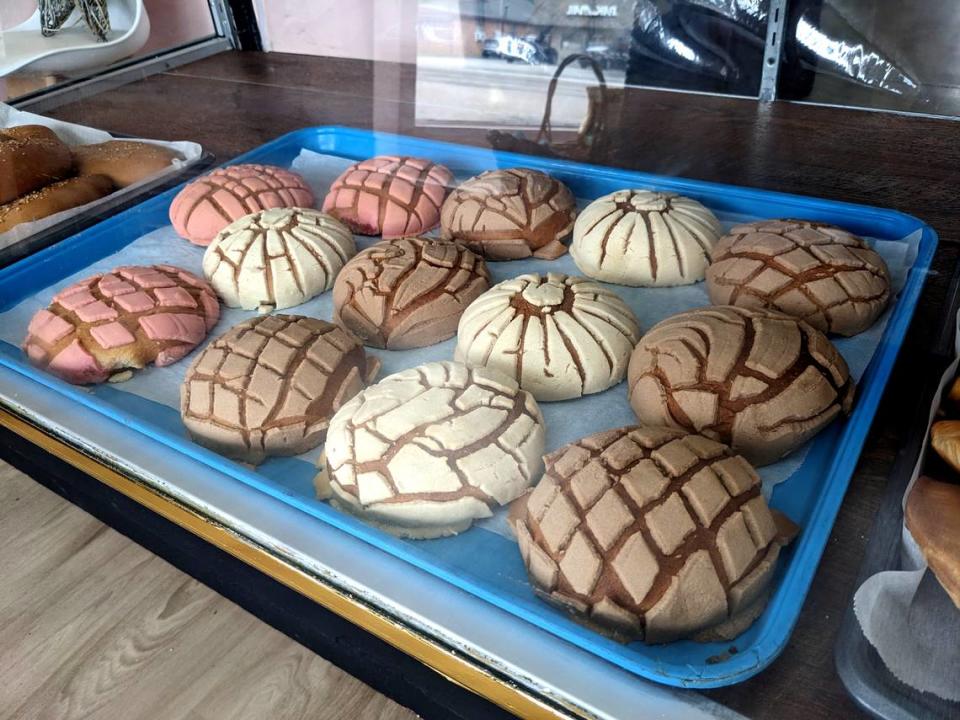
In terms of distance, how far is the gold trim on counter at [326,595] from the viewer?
0.82 meters

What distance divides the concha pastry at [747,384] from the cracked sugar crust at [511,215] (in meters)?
0.48

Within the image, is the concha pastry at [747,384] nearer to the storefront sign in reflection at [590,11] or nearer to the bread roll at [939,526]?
the bread roll at [939,526]

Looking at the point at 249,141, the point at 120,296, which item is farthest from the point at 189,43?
the point at 120,296

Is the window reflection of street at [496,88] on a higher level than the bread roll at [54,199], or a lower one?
higher

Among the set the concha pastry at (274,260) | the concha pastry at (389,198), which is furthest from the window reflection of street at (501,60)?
the concha pastry at (274,260)

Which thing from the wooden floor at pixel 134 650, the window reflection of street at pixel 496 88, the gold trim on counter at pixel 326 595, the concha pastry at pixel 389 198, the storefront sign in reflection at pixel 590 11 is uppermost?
the storefront sign in reflection at pixel 590 11

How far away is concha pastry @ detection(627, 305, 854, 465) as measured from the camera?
1.06 metres

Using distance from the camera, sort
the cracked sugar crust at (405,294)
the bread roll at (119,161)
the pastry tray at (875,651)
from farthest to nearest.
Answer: the bread roll at (119,161)
the cracked sugar crust at (405,294)
the pastry tray at (875,651)

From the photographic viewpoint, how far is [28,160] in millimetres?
1645

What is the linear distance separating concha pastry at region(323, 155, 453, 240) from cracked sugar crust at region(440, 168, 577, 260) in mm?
72

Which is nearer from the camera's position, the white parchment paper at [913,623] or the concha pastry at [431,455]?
the white parchment paper at [913,623]

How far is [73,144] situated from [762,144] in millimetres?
1543

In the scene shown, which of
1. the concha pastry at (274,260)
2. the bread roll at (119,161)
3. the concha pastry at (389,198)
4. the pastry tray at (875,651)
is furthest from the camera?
the bread roll at (119,161)

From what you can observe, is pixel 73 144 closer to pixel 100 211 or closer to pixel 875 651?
pixel 100 211
